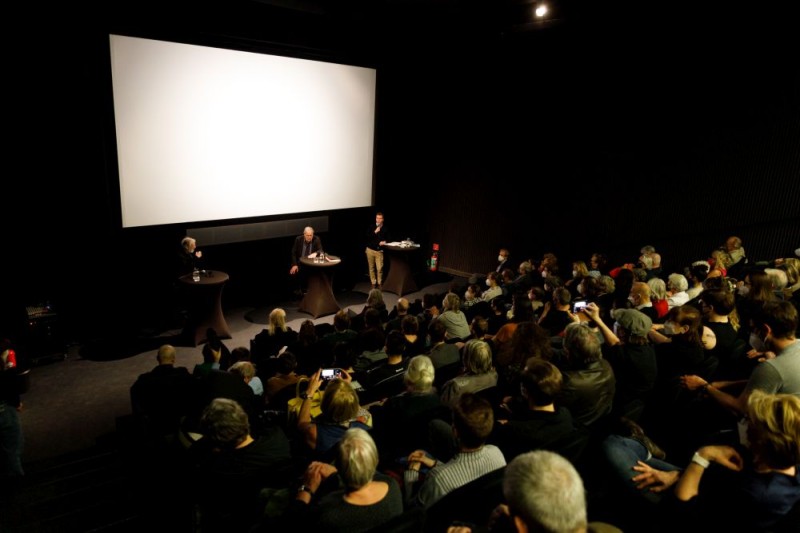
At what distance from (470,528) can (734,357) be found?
9.31 feet

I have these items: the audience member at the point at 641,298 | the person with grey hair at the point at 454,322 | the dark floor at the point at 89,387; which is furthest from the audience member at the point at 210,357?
the audience member at the point at 641,298

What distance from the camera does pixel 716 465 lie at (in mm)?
2172

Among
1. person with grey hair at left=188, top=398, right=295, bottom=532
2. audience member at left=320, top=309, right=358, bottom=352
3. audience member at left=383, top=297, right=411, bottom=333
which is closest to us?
person with grey hair at left=188, top=398, right=295, bottom=532

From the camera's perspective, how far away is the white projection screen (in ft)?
21.9

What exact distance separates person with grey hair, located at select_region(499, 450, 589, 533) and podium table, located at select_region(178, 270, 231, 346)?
18.4ft

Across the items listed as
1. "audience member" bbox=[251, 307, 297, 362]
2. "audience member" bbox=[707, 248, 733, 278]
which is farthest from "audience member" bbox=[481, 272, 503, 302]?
"audience member" bbox=[251, 307, 297, 362]

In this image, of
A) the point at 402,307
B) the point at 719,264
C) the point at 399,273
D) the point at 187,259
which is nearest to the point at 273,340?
the point at 402,307

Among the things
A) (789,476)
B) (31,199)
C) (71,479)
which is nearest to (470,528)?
(789,476)

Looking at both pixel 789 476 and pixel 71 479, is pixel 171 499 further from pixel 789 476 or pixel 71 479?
pixel 789 476

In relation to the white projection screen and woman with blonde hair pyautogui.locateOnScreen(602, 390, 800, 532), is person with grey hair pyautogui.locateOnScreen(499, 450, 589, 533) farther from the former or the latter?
the white projection screen

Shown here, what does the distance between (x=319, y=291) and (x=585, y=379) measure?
5.32m

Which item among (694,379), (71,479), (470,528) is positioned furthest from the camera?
(71,479)

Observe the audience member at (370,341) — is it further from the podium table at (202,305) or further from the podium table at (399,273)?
the podium table at (399,273)

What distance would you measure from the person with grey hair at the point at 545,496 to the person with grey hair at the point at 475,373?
70.6 inches
